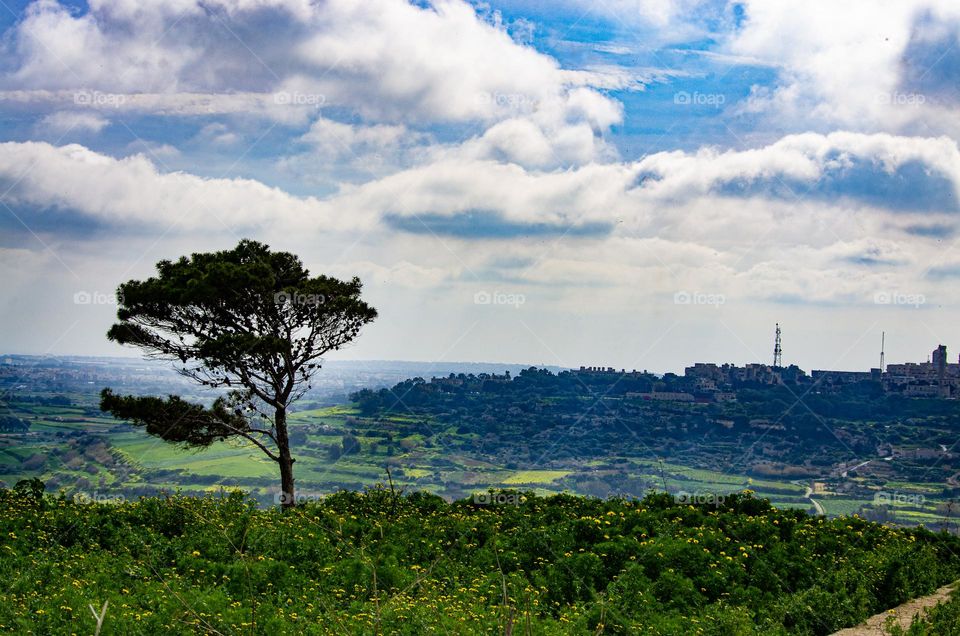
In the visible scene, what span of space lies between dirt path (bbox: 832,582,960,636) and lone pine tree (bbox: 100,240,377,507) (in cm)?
1258

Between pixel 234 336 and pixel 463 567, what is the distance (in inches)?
374

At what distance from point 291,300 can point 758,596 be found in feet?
41.5

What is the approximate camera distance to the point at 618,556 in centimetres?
1193

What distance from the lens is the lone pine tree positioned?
1834 cm

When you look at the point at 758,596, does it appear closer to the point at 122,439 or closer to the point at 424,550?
the point at 424,550

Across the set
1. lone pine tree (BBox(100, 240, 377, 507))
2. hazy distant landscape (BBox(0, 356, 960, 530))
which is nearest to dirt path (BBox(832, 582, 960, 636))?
lone pine tree (BBox(100, 240, 377, 507))

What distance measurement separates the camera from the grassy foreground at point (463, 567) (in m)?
8.54

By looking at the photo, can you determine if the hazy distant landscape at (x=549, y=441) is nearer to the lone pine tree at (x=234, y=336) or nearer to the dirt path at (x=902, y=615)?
the lone pine tree at (x=234, y=336)

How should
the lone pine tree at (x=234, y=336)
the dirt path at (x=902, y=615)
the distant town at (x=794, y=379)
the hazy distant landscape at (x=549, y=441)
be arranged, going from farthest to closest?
the distant town at (x=794, y=379) < the hazy distant landscape at (x=549, y=441) < the lone pine tree at (x=234, y=336) < the dirt path at (x=902, y=615)

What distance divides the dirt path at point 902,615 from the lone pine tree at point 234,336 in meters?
12.6

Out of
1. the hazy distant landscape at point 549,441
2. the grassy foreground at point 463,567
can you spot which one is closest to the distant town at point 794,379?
the hazy distant landscape at point 549,441

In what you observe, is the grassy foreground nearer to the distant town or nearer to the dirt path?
the dirt path

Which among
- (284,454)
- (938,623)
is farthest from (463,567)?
(284,454)

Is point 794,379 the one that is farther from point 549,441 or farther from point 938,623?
point 938,623
